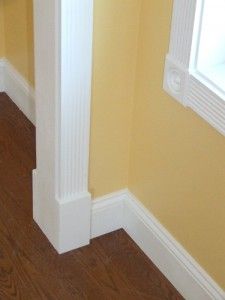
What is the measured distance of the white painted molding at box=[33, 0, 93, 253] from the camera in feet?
6.48

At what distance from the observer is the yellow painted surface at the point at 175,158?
1987 millimetres

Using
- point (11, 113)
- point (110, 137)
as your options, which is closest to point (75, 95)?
point (110, 137)

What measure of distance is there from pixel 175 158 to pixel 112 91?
29cm

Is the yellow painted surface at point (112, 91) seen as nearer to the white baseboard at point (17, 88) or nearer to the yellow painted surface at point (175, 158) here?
the yellow painted surface at point (175, 158)

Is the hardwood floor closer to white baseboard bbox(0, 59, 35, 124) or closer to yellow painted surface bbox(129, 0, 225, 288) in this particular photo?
yellow painted surface bbox(129, 0, 225, 288)

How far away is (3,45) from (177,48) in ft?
4.64

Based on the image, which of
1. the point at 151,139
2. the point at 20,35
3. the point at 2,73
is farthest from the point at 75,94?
the point at 2,73

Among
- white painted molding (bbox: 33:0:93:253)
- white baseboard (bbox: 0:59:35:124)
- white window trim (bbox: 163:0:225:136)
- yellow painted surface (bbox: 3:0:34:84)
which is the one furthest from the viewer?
white baseboard (bbox: 0:59:35:124)

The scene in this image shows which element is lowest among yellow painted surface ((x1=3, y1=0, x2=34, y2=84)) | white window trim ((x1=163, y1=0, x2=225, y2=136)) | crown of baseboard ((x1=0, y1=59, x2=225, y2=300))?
crown of baseboard ((x1=0, y1=59, x2=225, y2=300))

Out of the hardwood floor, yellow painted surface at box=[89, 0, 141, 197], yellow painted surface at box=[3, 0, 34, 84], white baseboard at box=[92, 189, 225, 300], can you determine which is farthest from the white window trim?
yellow painted surface at box=[3, 0, 34, 84]

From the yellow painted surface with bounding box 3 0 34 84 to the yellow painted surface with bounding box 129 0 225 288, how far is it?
2.79 feet

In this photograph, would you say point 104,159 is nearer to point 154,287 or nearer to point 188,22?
point 154,287

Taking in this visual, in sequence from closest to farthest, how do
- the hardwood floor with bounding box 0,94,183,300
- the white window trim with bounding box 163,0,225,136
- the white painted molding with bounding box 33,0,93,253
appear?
the white window trim with bounding box 163,0,225,136
the white painted molding with bounding box 33,0,93,253
the hardwood floor with bounding box 0,94,183,300

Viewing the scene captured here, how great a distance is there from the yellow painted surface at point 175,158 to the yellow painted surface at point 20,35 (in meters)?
0.85
